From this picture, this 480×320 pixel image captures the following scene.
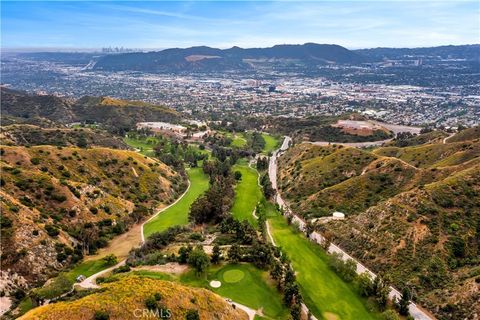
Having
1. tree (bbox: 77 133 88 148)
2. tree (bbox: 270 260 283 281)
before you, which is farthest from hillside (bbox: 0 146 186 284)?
tree (bbox: 270 260 283 281)

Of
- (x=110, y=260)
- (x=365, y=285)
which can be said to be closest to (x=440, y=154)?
(x=365, y=285)

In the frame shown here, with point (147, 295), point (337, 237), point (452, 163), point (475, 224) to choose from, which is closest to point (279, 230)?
point (337, 237)

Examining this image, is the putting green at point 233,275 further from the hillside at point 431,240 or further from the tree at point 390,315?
the hillside at point 431,240

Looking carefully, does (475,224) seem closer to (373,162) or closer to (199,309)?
(373,162)

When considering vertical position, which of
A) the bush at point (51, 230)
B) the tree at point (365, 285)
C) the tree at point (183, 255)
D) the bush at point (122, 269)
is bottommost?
the tree at point (365, 285)

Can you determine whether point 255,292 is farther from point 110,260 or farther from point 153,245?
point 110,260

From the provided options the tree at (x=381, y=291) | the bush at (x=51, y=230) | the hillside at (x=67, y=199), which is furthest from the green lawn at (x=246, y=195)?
the bush at (x=51, y=230)
